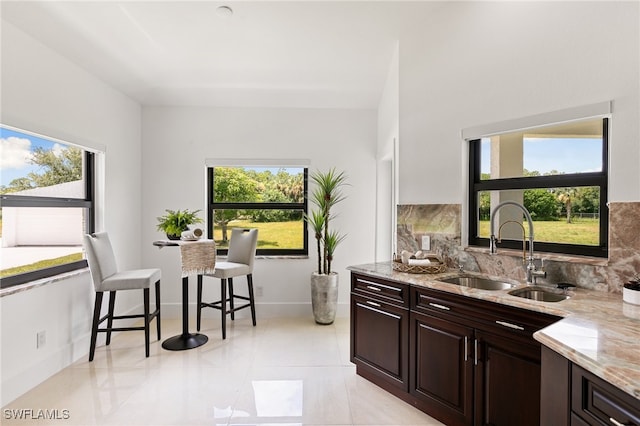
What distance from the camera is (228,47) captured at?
3045 millimetres

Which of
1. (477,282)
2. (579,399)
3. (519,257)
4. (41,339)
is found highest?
(519,257)

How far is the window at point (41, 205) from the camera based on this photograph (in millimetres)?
2475

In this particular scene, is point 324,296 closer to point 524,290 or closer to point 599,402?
point 524,290

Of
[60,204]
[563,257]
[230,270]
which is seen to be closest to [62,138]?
[60,204]

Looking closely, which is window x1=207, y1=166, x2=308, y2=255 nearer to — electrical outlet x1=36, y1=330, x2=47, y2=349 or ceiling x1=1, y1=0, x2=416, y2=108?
ceiling x1=1, y1=0, x2=416, y2=108

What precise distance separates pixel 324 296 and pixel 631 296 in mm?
2755

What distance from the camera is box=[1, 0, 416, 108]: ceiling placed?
2.48m

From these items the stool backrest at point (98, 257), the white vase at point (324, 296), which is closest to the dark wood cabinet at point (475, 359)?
the white vase at point (324, 296)

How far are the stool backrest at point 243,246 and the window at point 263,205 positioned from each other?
37 cm

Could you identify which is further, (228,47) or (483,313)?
(228,47)

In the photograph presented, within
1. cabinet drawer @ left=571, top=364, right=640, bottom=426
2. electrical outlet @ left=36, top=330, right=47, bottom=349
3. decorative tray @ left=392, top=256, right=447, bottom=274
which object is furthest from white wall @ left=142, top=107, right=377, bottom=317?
cabinet drawer @ left=571, top=364, right=640, bottom=426

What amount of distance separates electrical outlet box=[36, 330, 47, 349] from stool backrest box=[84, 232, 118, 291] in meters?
0.48

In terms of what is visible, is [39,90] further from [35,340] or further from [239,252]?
[239,252]

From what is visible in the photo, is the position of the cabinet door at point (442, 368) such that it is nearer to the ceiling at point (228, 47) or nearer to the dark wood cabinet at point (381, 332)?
the dark wood cabinet at point (381, 332)
